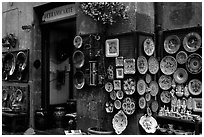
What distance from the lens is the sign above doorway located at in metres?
5.85

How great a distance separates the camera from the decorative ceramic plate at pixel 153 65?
4516 mm

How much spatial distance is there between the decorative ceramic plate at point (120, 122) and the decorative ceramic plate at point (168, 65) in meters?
0.97

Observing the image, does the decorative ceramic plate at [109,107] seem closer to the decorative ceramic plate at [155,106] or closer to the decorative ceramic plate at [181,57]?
the decorative ceramic plate at [155,106]

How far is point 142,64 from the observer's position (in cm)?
445

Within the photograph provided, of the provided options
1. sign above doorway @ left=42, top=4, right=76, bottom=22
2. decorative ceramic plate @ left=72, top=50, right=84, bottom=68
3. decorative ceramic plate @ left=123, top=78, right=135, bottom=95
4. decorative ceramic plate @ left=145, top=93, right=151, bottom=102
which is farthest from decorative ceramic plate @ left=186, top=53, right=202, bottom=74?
sign above doorway @ left=42, top=4, right=76, bottom=22

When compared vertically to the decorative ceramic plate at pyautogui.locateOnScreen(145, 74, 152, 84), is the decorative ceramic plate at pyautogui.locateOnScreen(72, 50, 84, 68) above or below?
above

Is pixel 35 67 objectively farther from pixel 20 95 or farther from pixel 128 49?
pixel 128 49

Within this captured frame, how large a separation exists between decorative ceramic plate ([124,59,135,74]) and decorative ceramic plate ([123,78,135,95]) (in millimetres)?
129

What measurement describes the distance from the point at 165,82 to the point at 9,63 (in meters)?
4.36

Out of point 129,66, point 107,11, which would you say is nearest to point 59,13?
point 107,11

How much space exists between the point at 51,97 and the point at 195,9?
13.4 feet

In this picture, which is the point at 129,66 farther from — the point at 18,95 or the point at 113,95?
the point at 18,95

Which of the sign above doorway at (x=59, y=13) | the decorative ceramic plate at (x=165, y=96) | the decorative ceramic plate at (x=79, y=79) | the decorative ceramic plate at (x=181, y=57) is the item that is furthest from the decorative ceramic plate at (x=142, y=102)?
the sign above doorway at (x=59, y=13)

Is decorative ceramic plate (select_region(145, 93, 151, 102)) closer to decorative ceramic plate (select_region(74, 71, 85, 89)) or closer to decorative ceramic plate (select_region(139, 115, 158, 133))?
decorative ceramic plate (select_region(139, 115, 158, 133))
